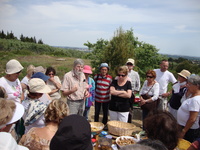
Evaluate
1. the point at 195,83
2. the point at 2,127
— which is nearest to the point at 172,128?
the point at 195,83

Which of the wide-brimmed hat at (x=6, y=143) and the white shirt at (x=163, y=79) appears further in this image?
the white shirt at (x=163, y=79)

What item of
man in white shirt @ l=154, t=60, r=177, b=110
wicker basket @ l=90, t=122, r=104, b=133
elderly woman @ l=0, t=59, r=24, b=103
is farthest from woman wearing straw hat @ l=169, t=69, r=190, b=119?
elderly woman @ l=0, t=59, r=24, b=103

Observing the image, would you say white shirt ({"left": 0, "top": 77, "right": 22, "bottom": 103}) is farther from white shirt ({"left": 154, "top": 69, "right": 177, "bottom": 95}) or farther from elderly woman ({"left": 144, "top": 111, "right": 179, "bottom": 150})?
white shirt ({"left": 154, "top": 69, "right": 177, "bottom": 95})

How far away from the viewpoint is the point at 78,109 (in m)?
3.39

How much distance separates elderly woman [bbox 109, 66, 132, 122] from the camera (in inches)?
123

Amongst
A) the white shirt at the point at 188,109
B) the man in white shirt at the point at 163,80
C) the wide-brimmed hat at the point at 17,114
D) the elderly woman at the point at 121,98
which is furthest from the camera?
the man in white shirt at the point at 163,80

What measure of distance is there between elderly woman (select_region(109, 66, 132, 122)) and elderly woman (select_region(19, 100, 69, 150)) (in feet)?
5.21

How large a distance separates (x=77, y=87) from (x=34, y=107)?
129 centimetres

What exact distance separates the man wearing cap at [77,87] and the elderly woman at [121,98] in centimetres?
67

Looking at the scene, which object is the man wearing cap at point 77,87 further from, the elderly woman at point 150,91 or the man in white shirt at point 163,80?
the man in white shirt at point 163,80

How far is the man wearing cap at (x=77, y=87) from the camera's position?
10.6 ft

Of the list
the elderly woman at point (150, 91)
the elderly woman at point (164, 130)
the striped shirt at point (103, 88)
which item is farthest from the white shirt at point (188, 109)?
the striped shirt at point (103, 88)

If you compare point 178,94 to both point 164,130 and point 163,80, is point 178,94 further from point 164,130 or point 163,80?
point 164,130

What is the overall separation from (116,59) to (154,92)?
2581 millimetres
